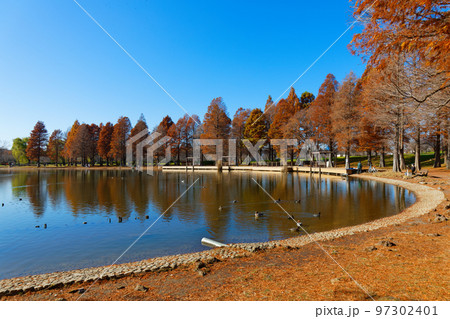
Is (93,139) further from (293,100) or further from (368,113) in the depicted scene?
(368,113)

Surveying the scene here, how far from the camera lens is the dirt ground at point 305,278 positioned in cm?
430

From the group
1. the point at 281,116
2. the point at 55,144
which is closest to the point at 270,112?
the point at 281,116

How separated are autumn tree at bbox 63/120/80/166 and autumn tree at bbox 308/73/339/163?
59750 mm

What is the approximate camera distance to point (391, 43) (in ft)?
18.2

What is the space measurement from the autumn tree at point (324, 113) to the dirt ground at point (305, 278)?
121ft

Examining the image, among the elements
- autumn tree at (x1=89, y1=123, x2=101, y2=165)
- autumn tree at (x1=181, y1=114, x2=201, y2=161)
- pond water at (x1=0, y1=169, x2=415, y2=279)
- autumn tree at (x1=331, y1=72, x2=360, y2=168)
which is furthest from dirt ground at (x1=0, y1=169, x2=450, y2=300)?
autumn tree at (x1=89, y1=123, x2=101, y2=165)

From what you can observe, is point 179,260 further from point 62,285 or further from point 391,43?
point 391,43

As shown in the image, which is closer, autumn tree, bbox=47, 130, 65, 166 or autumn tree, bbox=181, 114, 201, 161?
autumn tree, bbox=181, 114, 201, 161

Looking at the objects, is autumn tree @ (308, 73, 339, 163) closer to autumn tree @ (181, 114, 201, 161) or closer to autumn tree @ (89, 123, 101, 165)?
autumn tree @ (181, 114, 201, 161)

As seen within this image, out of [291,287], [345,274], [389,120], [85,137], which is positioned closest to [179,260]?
[291,287]

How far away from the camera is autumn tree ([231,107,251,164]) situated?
196ft

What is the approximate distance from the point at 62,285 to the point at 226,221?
7.82 metres

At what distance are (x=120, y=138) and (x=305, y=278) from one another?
6862 centimetres
